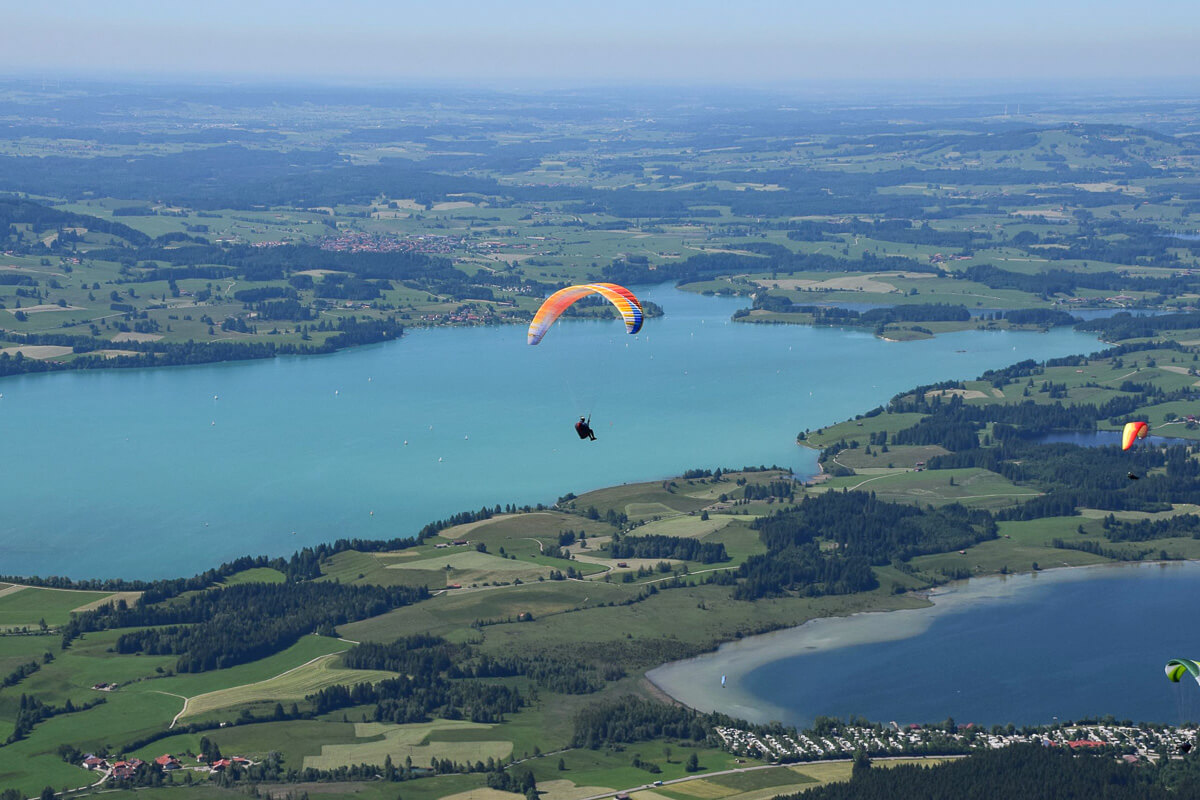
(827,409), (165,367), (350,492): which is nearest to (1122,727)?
(350,492)

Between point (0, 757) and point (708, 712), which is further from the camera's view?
point (708, 712)

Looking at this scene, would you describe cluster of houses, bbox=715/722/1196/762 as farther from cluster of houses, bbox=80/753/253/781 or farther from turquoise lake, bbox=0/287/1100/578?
turquoise lake, bbox=0/287/1100/578

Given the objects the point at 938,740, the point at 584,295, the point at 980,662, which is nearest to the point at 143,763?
the point at 584,295

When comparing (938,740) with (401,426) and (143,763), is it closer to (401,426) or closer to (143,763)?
(143,763)

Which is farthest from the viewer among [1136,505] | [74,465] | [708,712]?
[74,465]

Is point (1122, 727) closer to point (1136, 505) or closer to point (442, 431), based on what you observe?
point (1136, 505)
